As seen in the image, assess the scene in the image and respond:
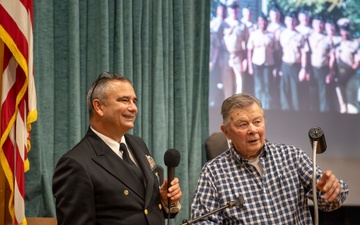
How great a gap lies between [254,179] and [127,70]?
1.88 metres

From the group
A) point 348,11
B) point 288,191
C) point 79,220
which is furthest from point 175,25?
point 79,220

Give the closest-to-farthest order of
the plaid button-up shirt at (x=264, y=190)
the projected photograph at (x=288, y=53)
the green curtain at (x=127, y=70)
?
the plaid button-up shirt at (x=264, y=190) → the green curtain at (x=127, y=70) → the projected photograph at (x=288, y=53)

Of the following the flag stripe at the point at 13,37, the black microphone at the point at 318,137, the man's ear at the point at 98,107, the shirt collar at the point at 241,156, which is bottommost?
the shirt collar at the point at 241,156

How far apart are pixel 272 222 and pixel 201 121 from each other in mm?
2091

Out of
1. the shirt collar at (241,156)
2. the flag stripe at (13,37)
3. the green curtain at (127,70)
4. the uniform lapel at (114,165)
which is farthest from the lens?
the green curtain at (127,70)

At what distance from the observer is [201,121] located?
504 centimetres

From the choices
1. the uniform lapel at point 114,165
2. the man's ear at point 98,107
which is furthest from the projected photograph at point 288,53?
the uniform lapel at point 114,165

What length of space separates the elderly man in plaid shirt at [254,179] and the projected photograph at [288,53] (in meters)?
A: 1.91

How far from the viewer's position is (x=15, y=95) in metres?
3.79

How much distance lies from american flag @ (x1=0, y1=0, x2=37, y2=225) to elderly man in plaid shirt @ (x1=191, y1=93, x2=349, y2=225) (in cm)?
123

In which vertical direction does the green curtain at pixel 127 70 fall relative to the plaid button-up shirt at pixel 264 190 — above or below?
above

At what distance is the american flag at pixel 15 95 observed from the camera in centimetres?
370

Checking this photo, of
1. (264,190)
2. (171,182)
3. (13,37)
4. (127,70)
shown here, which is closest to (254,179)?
(264,190)

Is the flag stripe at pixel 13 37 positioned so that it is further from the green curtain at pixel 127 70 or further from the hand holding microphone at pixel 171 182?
the hand holding microphone at pixel 171 182
